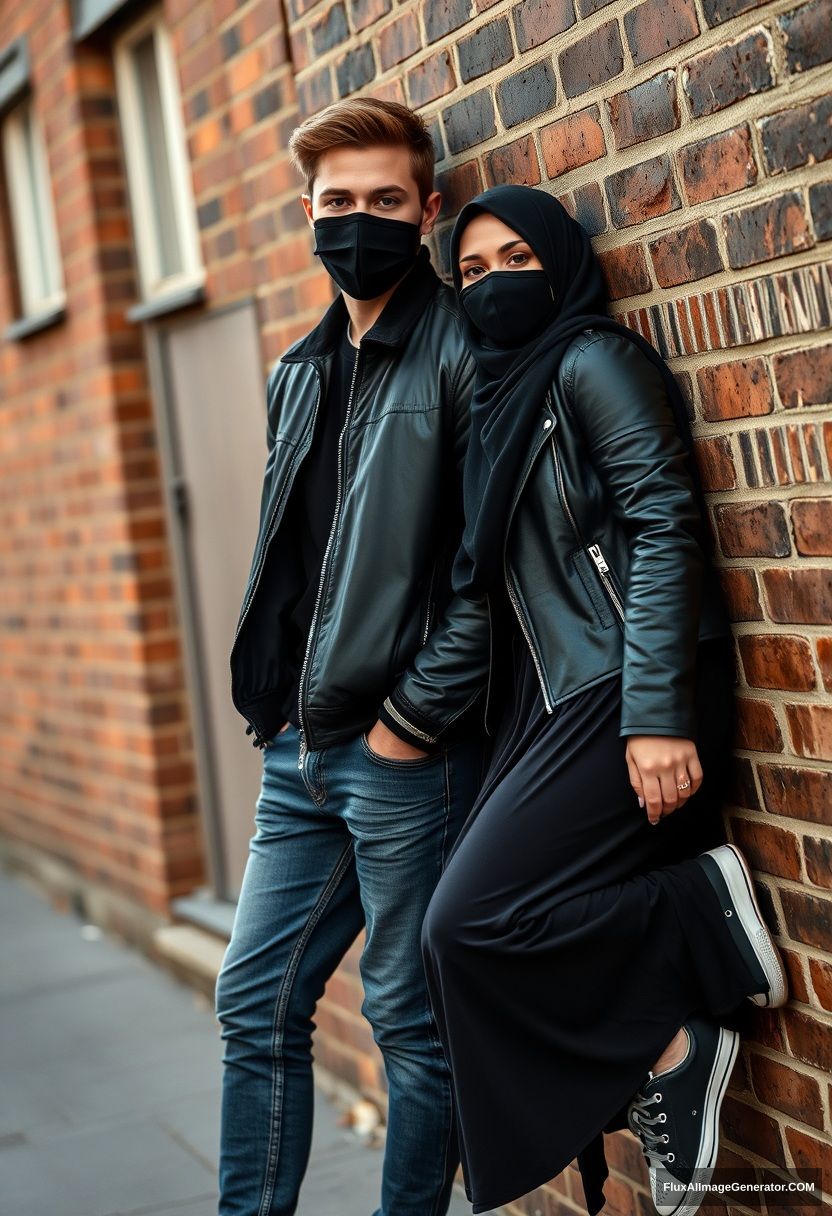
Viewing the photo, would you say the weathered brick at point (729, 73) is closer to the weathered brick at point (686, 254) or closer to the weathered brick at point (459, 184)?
the weathered brick at point (686, 254)

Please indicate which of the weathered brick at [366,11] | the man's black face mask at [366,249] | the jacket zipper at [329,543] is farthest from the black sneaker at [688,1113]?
the weathered brick at [366,11]

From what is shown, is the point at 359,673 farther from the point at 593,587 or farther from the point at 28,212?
the point at 28,212

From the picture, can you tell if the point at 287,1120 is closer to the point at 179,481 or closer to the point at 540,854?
the point at 540,854

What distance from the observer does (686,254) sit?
243 centimetres

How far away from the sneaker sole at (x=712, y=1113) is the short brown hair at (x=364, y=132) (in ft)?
5.27

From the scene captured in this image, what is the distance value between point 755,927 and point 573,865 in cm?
31

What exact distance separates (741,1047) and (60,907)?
475 centimetres

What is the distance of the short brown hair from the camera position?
276 centimetres

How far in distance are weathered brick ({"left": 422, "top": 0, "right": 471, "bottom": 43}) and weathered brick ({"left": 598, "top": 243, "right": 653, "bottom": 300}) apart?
626 millimetres

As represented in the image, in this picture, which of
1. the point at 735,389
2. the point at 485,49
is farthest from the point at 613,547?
the point at 485,49

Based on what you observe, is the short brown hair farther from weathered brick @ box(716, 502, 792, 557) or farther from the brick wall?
weathered brick @ box(716, 502, 792, 557)

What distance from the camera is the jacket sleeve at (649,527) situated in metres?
2.27

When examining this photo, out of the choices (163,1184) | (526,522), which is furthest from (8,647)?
(526,522)

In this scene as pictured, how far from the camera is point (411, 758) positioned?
279 centimetres
